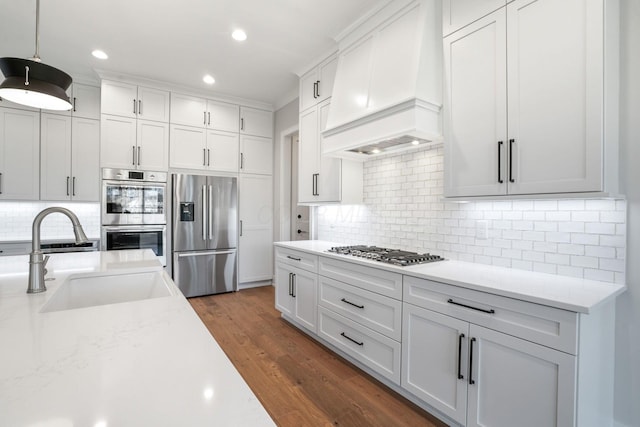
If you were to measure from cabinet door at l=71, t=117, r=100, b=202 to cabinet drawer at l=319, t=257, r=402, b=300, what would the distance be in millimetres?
3369

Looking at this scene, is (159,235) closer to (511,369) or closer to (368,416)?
(368,416)

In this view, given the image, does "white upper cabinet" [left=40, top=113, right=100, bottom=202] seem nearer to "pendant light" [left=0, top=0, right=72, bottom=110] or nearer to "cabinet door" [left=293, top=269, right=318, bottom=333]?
"pendant light" [left=0, top=0, right=72, bottom=110]

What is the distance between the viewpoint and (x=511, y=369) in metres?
1.50

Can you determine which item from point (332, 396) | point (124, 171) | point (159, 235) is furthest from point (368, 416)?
point (124, 171)

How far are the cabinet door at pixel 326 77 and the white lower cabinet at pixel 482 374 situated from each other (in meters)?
2.34

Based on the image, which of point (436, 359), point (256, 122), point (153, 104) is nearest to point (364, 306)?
point (436, 359)

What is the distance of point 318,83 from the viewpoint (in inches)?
135

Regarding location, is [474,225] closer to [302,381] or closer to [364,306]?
[364,306]

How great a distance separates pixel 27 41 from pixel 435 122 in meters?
4.02

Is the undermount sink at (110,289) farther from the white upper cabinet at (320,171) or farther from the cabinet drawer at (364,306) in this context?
the white upper cabinet at (320,171)

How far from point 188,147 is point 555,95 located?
4092 millimetres

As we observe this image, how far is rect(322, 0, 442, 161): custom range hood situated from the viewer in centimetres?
215

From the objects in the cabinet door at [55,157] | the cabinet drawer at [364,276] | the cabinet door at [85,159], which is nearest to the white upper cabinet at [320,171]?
the cabinet drawer at [364,276]

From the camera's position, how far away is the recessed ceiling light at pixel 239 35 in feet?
9.73
